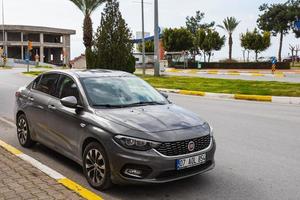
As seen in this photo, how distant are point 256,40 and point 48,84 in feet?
186

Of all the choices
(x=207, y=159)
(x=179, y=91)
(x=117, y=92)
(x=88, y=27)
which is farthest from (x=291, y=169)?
(x=88, y=27)

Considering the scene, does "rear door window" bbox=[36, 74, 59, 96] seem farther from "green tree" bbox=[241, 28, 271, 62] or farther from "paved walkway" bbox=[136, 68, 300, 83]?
"green tree" bbox=[241, 28, 271, 62]

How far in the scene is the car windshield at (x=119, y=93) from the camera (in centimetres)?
605

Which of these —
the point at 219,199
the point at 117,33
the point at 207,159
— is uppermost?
the point at 117,33

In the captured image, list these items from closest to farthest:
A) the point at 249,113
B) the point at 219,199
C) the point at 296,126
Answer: the point at 219,199, the point at 296,126, the point at 249,113

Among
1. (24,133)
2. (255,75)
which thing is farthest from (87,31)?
(24,133)

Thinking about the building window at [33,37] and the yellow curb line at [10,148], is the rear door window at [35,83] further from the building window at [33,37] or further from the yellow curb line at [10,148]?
the building window at [33,37]

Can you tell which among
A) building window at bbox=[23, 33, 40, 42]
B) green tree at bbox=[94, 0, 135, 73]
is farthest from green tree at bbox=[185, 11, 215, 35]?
green tree at bbox=[94, 0, 135, 73]

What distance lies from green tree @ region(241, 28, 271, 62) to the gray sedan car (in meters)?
56.8

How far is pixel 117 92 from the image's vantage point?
20.7ft

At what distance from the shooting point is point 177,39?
6756cm

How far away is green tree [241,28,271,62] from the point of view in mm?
61094

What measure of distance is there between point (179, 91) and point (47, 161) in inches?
568

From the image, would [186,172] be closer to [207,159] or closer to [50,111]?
[207,159]
